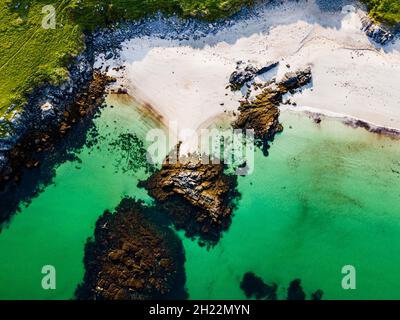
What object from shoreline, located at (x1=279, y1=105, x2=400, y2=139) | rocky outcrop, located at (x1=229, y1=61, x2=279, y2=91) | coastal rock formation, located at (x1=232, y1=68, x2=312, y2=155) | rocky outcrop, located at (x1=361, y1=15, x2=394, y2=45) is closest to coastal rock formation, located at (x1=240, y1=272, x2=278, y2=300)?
coastal rock formation, located at (x1=232, y1=68, x2=312, y2=155)

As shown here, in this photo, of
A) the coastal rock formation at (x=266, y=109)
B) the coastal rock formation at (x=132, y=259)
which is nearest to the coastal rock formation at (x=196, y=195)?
the coastal rock formation at (x=132, y=259)

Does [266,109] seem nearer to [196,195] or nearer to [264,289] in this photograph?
[196,195]

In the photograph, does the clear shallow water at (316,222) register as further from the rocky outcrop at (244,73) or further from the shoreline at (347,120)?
the rocky outcrop at (244,73)

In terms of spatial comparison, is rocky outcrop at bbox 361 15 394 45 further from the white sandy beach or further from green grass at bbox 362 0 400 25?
green grass at bbox 362 0 400 25

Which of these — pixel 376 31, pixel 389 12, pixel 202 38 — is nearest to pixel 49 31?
pixel 202 38

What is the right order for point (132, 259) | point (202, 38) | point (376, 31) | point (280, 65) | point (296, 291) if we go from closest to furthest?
point (132, 259) < point (376, 31) < point (296, 291) < point (280, 65) < point (202, 38)

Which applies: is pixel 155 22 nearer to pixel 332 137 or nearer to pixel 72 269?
pixel 332 137
